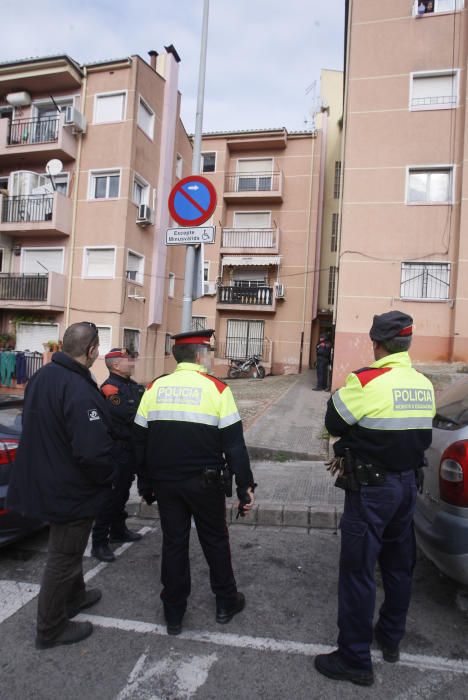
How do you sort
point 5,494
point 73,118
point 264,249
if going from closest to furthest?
1. point 5,494
2. point 73,118
3. point 264,249

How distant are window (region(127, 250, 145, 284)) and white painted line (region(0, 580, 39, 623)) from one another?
13999mm

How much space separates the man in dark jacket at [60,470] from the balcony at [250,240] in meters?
20.7

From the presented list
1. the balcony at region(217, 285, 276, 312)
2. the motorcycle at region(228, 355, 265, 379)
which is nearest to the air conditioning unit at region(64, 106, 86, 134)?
the balcony at region(217, 285, 276, 312)

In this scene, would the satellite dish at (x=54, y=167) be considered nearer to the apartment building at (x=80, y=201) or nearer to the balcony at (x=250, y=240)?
the apartment building at (x=80, y=201)

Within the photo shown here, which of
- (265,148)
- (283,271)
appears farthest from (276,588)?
(265,148)

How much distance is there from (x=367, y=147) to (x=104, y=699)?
1365 cm

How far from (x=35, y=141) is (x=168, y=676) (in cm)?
1870

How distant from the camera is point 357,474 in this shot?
8.07ft

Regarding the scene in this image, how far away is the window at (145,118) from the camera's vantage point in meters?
16.5

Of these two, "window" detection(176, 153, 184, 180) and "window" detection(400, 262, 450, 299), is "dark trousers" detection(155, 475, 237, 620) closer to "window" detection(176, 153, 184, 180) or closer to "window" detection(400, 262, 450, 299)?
"window" detection(400, 262, 450, 299)

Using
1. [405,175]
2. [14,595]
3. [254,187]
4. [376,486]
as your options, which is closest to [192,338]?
[376,486]

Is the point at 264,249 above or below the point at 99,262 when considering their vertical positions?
above

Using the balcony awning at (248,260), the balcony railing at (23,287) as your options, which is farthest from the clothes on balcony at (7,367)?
the balcony awning at (248,260)

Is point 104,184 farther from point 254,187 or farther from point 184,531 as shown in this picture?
point 184,531
